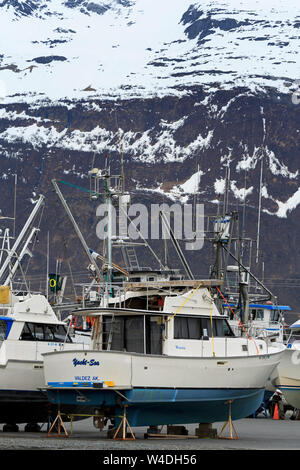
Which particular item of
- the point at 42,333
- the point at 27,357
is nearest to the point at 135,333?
the point at 27,357

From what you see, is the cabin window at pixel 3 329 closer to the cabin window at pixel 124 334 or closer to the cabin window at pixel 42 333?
the cabin window at pixel 42 333

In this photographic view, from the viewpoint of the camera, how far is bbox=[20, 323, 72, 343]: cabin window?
39.5m

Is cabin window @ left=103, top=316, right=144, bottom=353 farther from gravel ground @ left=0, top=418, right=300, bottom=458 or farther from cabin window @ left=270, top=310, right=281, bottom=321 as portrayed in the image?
cabin window @ left=270, top=310, right=281, bottom=321

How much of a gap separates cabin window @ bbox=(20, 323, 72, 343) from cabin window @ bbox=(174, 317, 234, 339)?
615 cm

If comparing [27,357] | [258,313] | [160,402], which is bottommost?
[160,402]

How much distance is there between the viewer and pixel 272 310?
2768 inches

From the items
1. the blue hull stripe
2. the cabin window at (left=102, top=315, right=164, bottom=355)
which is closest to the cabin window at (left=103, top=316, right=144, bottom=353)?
the cabin window at (left=102, top=315, right=164, bottom=355)

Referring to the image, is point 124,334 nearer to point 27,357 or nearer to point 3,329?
point 27,357

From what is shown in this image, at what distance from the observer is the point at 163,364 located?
108ft

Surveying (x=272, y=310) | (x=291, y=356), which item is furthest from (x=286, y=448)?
(x=272, y=310)

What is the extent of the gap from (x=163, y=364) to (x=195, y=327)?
2615mm

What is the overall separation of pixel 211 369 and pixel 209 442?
2.50m

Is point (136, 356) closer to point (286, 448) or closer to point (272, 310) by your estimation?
point (286, 448)
